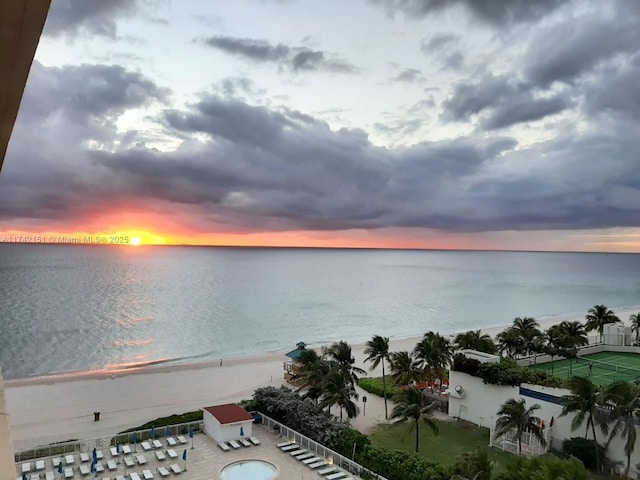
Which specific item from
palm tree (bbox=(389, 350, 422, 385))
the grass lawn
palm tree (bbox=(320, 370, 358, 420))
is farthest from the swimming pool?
palm tree (bbox=(389, 350, 422, 385))

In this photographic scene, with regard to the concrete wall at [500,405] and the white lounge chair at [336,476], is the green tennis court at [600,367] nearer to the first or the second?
the concrete wall at [500,405]

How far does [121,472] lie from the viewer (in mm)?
23625

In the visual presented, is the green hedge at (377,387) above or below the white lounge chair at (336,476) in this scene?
above

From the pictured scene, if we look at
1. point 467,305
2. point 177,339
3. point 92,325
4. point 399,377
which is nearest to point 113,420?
point 399,377

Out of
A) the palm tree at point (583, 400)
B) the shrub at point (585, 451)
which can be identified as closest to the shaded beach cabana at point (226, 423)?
the palm tree at point (583, 400)

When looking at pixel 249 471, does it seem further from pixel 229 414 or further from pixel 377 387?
pixel 377 387

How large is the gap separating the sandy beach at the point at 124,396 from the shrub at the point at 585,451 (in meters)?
12.1

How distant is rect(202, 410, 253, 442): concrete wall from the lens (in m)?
26.8

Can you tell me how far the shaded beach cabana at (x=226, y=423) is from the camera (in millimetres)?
26812

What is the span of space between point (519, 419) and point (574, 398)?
285 cm

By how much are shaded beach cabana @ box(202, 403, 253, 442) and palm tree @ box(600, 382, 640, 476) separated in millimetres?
18080

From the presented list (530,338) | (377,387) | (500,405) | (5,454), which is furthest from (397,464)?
(530,338)

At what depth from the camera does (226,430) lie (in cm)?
2684

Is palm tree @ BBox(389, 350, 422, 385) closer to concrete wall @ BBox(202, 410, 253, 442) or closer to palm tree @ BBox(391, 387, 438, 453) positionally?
palm tree @ BBox(391, 387, 438, 453)
